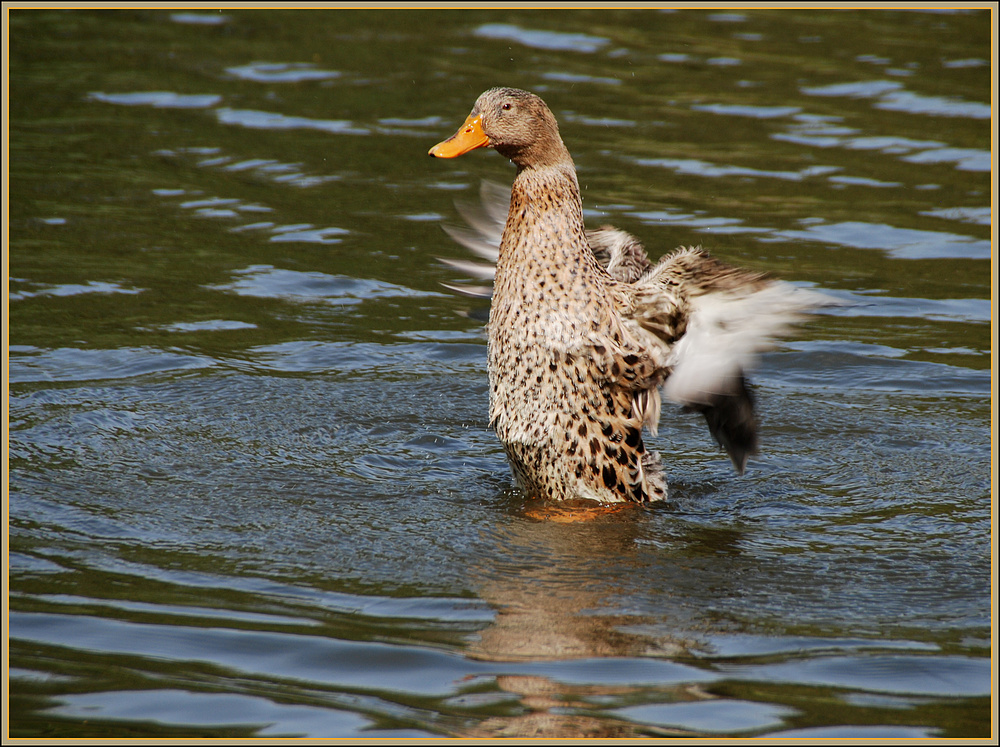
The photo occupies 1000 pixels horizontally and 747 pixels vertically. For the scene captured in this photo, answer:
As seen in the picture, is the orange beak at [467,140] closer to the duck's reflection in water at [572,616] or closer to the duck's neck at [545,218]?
the duck's neck at [545,218]

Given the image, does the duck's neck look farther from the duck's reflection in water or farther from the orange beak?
the duck's reflection in water

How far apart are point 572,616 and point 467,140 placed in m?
2.20

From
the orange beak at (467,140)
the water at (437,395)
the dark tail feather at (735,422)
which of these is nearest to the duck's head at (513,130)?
the orange beak at (467,140)

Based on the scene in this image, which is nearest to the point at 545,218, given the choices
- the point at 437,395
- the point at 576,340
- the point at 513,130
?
the point at 513,130

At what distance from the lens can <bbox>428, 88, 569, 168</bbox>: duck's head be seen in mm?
5281

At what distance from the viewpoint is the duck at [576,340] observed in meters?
5.16

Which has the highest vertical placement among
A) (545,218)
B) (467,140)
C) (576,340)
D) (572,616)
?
(467,140)

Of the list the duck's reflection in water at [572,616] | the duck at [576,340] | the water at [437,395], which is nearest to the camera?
the duck's reflection in water at [572,616]

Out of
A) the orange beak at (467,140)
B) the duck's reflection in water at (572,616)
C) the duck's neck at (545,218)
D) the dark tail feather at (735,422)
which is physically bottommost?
the duck's reflection in water at (572,616)

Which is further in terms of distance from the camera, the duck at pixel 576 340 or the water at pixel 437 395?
the duck at pixel 576 340

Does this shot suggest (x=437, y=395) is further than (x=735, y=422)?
Yes

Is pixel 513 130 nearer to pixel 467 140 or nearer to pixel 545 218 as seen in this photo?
pixel 467 140

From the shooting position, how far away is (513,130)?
527cm

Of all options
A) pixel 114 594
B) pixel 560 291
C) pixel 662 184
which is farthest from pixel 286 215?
pixel 114 594
